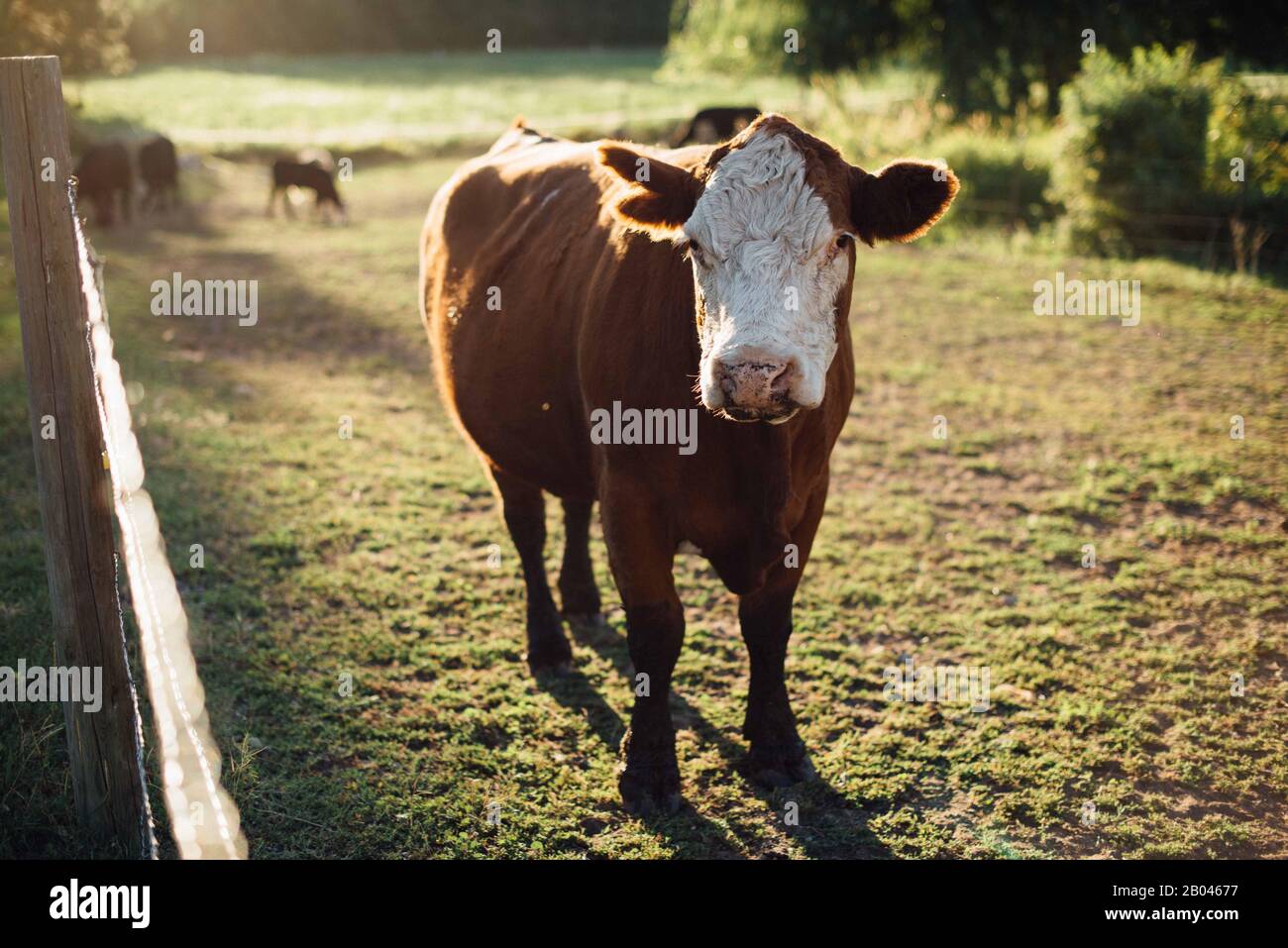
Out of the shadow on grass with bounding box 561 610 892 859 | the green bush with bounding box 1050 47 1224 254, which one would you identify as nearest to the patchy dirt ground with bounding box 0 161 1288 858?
the shadow on grass with bounding box 561 610 892 859

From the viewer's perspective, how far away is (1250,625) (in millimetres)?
5129

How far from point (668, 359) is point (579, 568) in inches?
77.6

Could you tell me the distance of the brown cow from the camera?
10.2 ft

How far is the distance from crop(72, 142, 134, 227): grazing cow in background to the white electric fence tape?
14.3m

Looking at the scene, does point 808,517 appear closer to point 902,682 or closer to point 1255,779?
point 902,682

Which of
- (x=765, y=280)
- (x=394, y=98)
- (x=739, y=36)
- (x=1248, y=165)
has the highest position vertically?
(x=394, y=98)

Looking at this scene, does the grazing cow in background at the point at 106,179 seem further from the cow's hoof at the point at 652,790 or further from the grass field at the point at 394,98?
the cow's hoof at the point at 652,790

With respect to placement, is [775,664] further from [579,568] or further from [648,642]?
[579,568]

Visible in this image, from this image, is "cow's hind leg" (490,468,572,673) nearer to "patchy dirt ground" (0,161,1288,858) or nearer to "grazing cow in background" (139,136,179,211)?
"patchy dirt ground" (0,161,1288,858)

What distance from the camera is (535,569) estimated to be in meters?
5.07

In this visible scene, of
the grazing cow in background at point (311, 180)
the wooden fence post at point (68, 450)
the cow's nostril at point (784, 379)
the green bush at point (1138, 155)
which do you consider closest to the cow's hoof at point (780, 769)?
the cow's nostril at point (784, 379)

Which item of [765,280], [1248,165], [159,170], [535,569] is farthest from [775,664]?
[159,170]
